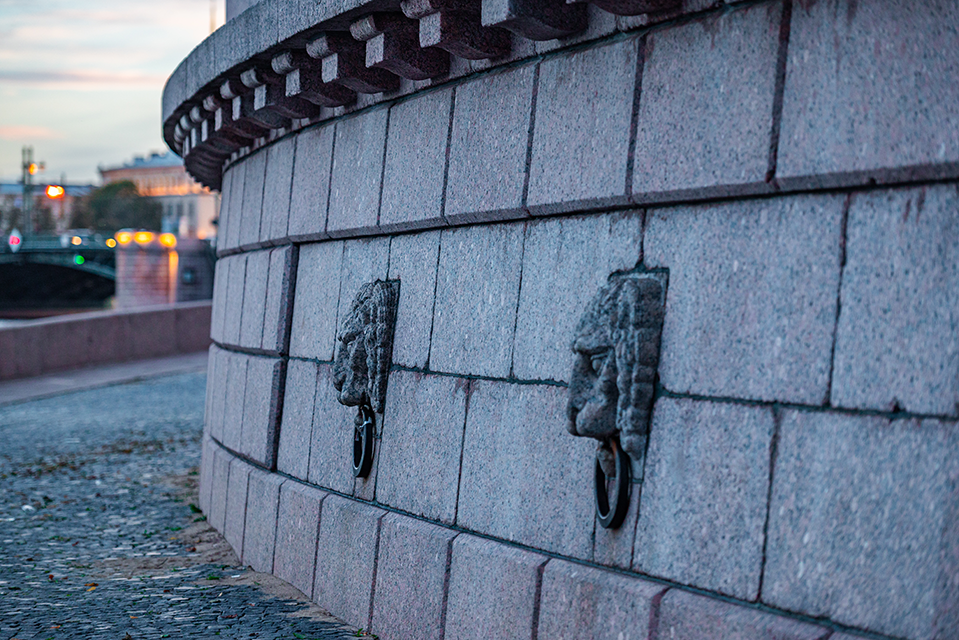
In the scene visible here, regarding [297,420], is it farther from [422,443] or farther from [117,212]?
[117,212]

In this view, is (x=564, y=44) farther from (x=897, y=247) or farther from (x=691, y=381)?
(x=897, y=247)

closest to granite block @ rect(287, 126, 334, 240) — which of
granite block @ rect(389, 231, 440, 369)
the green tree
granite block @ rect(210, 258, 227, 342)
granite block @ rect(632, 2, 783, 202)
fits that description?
granite block @ rect(389, 231, 440, 369)

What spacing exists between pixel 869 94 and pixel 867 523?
1237 mm

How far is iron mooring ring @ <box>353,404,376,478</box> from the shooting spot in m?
5.71

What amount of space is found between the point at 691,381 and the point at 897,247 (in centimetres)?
90

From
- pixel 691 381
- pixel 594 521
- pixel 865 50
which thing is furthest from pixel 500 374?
pixel 865 50

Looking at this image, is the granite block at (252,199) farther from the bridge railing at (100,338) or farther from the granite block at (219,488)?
the bridge railing at (100,338)

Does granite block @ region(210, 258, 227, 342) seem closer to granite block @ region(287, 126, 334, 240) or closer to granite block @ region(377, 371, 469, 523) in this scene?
granite block @ region(287, 126, 334, 240)

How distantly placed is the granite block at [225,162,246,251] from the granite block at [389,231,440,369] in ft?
10.3

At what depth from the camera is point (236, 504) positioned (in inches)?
301

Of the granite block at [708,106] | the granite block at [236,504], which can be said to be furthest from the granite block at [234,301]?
the granite block at [708,106]

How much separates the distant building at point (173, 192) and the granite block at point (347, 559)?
113 meters

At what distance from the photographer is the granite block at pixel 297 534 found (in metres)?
6.20

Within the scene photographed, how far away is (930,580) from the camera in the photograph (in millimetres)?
2850
